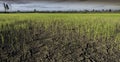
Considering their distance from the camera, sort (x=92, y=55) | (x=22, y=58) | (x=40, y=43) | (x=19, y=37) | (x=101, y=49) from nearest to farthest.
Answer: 1. (x=22, y=58)
2. (x=92, y=55)
3. (x=101, y=49)
4. (x=40, y=43)
5. (x=19, y=37)

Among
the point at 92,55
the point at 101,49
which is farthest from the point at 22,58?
the point at 101,49

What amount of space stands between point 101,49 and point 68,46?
0.81 m

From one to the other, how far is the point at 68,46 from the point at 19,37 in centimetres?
160

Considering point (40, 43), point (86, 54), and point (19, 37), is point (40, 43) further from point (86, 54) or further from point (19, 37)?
point (86, 54)

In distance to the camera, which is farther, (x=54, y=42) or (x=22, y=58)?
(x=54, y=42)

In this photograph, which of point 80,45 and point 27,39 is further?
point 27,39

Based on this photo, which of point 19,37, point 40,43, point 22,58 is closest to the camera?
point 22,58

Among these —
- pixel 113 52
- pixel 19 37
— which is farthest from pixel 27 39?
pixel 113 52

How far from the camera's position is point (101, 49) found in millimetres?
5590

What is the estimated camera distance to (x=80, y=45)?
5836 millimetres

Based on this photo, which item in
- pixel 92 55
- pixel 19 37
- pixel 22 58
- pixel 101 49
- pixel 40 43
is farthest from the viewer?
pixel 19 37

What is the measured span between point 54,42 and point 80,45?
725 mm

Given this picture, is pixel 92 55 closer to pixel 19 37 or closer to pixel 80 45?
pixel 80 45

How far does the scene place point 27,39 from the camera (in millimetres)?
6445
